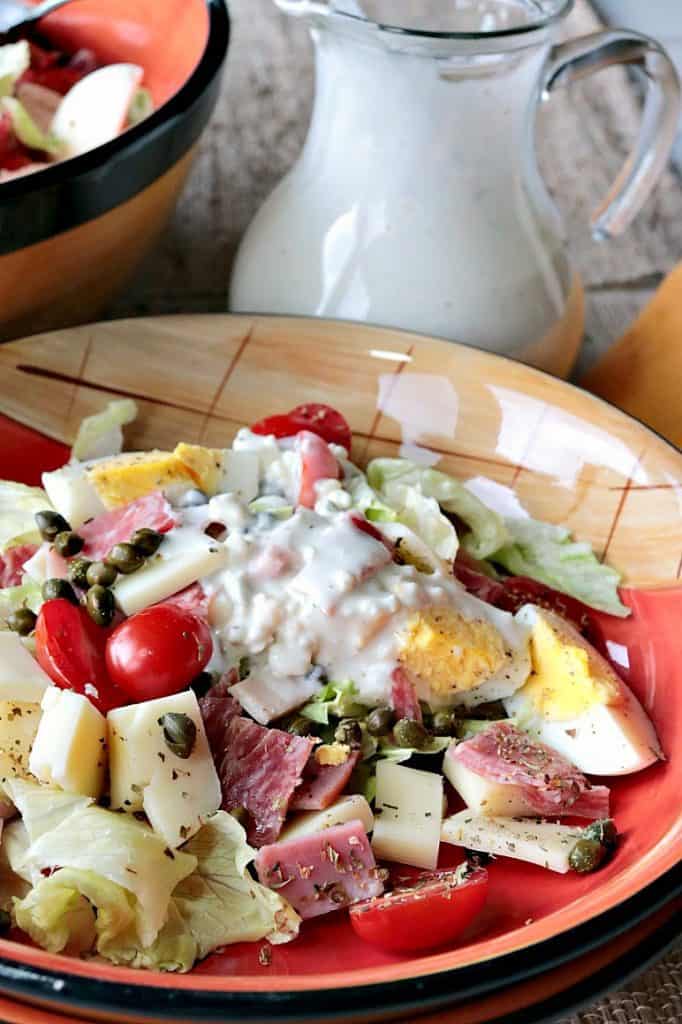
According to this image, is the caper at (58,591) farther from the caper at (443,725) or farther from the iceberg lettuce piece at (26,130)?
the iceberg lettuce piece at (26,130)

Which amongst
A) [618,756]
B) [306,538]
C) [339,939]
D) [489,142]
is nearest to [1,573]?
[306,538]

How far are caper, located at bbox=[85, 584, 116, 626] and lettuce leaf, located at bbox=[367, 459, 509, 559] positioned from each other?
1.95 ft

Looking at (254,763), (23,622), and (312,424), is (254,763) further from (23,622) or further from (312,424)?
(312,424)

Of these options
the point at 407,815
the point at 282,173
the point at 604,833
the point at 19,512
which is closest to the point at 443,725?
the point at 407,815

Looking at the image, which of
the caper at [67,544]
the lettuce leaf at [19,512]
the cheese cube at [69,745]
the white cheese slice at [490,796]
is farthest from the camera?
the lettuce leaf at [19,512]

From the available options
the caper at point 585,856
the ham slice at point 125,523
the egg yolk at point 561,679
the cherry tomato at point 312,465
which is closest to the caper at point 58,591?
the ham slice at point 125,523

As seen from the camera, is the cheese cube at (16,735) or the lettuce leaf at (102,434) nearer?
the cheese cube at (16,735)

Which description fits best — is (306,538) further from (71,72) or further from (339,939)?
(71,72)

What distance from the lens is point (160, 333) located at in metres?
2.74

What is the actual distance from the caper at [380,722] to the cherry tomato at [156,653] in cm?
29

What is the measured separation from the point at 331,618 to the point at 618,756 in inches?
20.4

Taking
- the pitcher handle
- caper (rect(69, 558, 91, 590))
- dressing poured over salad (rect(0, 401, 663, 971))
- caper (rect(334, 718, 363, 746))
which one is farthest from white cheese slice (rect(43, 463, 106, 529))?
the pitcher handle

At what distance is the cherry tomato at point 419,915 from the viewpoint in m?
1.75

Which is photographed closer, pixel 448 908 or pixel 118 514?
pixel 448 908
